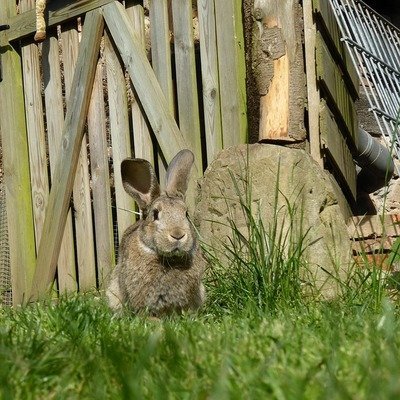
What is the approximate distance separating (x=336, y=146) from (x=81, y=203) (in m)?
2.04

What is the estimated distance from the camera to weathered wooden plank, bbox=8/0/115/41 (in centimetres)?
625

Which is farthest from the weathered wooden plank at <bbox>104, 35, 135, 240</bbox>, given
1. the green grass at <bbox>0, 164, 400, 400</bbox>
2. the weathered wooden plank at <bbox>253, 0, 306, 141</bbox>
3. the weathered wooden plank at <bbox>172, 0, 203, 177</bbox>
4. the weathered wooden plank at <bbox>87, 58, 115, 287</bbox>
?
the green grass at <bbox>0, 164, 400, 400</bbox>

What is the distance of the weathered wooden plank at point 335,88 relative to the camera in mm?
5120

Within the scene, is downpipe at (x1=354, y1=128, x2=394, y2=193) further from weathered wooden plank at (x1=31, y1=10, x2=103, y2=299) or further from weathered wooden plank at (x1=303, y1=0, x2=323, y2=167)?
weathered wooden plank at (x1=31, y1=10, x2=103, y2=299)

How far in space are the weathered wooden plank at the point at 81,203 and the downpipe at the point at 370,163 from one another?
6.64 feet

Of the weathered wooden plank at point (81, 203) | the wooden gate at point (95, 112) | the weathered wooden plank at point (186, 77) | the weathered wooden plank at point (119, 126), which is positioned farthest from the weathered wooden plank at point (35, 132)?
the weathered wooden plank at point (186, 77)

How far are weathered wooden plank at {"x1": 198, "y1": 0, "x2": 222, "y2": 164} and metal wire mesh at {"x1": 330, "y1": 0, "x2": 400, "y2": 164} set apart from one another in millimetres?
810

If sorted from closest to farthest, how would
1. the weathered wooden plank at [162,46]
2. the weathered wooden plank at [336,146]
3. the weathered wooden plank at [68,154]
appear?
the weathered wooden plank at [336,146] < the weathered wooden plank at [162,46] < the weathered wooden plank at [68,154]

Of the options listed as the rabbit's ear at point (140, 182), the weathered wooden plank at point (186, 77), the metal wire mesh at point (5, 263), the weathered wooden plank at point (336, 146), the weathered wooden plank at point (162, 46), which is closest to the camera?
the rabbit's ear at point (140, 182)

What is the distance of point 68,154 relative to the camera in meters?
6.33

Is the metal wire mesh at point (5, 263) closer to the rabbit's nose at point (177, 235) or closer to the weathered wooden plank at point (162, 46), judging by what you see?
the weathered wooden plank at point (162, 46)

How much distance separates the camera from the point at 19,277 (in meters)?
6.78

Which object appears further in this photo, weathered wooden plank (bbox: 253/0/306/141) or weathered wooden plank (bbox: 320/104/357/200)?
weathered wooden plank (bbox: 320/104/357/200)

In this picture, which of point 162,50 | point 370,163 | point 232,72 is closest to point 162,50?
point 162,50
